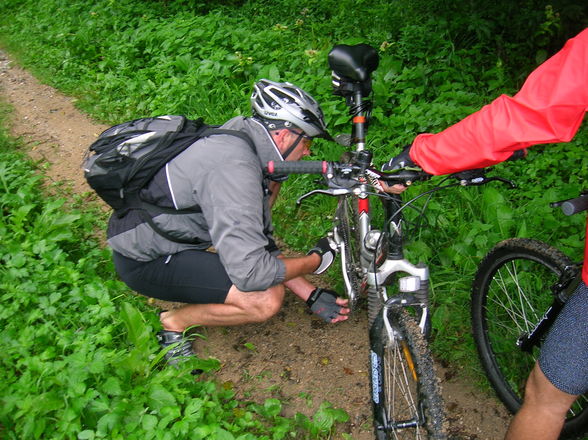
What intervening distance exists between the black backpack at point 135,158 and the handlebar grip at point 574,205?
1625mm

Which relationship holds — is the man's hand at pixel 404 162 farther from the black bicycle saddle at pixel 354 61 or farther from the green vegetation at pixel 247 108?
the black bicycle saddle at pixel 354 61

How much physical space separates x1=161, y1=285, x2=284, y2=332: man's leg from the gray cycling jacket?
1.08 feet

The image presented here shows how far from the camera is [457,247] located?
12.1 ft

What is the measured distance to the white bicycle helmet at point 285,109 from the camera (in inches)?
116

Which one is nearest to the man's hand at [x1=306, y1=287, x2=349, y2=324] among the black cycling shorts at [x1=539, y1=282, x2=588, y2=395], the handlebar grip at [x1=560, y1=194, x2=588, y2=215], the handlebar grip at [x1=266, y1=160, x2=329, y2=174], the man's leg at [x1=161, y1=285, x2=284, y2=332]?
the man's leg at [x1=161, y1=285, x2=284, y2=332]

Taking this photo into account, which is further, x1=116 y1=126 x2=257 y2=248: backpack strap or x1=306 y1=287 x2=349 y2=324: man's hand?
x1=306 y1=287 x2=349 y2=324: man's hand

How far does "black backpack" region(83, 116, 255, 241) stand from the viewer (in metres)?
2.87

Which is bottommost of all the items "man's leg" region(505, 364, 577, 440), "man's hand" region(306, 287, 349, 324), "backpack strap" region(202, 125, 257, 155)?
"man's hand" region(306, 287, 349, 324)

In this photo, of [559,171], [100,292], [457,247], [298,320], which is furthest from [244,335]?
[559,171]

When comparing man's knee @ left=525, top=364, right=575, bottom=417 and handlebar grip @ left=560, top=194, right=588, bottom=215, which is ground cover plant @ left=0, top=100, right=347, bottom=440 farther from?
handlebar grip @ left=560, top=194, right=588, bottom=215

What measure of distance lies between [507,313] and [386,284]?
0.95 meters

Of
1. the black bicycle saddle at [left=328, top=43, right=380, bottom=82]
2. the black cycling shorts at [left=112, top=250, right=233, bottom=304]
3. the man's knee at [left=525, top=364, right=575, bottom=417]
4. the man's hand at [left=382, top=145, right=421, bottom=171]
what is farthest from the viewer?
the black cycling shorts at [left=112, top=250, right=233, bottom=304]

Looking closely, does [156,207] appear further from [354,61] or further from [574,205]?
[574,205]

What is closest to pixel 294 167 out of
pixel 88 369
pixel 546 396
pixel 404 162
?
pixel 404 162
